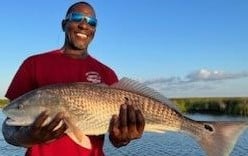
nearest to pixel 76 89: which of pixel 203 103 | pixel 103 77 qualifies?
pixel 103 77

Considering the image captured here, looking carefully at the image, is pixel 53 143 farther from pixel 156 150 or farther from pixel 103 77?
pixel 156 150

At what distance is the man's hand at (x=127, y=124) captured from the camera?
4555mm

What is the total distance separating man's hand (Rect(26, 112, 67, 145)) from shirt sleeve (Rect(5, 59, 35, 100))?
0.68 metres

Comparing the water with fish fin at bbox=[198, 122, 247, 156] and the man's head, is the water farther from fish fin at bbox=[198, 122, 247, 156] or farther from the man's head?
fish fin at bbox=[198, 122, 247, 156]

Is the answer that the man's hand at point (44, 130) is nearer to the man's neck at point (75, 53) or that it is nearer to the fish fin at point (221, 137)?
the man's neck at point (75, 53)

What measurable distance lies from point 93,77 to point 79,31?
1.57 feet

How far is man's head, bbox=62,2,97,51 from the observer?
5.27 m

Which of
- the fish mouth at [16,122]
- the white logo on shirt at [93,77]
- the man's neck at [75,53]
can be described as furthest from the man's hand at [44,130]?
the man's neck at [75,53]

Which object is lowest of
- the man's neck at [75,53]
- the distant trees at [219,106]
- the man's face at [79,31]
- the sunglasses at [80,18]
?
the distant trees at [219,106]

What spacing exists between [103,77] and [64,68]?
1.38 feet

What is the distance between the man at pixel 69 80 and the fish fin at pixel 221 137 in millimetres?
633

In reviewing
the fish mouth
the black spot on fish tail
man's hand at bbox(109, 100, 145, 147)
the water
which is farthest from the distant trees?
the fish mouth

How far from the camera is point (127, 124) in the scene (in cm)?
465

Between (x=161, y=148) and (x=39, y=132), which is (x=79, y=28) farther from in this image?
(x=161, y=148)
